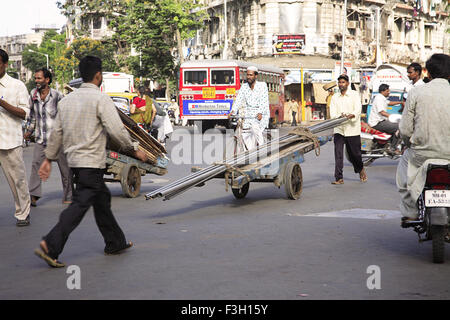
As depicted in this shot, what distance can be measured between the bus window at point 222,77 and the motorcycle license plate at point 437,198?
28.0 m

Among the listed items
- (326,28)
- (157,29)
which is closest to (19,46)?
(157,29)

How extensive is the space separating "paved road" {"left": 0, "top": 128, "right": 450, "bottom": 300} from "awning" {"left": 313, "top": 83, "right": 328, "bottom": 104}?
43.4m

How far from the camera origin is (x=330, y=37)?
55.5m

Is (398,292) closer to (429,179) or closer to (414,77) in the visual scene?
(429,179)

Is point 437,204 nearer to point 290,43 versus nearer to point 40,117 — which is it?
point 40,117

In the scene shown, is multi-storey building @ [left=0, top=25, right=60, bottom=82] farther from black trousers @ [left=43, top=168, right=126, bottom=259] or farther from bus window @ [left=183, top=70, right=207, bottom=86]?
black trousers @ [left=43, top=168, right=126, bottom=259]

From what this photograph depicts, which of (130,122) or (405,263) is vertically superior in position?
(130,122)

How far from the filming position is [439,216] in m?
6.20

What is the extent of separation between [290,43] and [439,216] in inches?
1926

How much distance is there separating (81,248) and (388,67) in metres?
24.2

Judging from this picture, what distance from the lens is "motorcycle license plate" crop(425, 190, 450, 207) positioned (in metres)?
6.25

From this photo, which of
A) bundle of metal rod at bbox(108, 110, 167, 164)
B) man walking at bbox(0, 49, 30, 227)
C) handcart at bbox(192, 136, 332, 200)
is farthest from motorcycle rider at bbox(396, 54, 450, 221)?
bundle of metal rod at bbox(108, 110, 167, 164)

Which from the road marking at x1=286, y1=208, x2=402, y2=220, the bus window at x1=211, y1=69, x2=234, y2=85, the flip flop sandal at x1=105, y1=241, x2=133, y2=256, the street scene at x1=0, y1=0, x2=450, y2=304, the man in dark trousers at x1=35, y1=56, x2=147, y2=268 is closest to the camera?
the street scene at x1=0, y1=0, x2=450, y2=304
